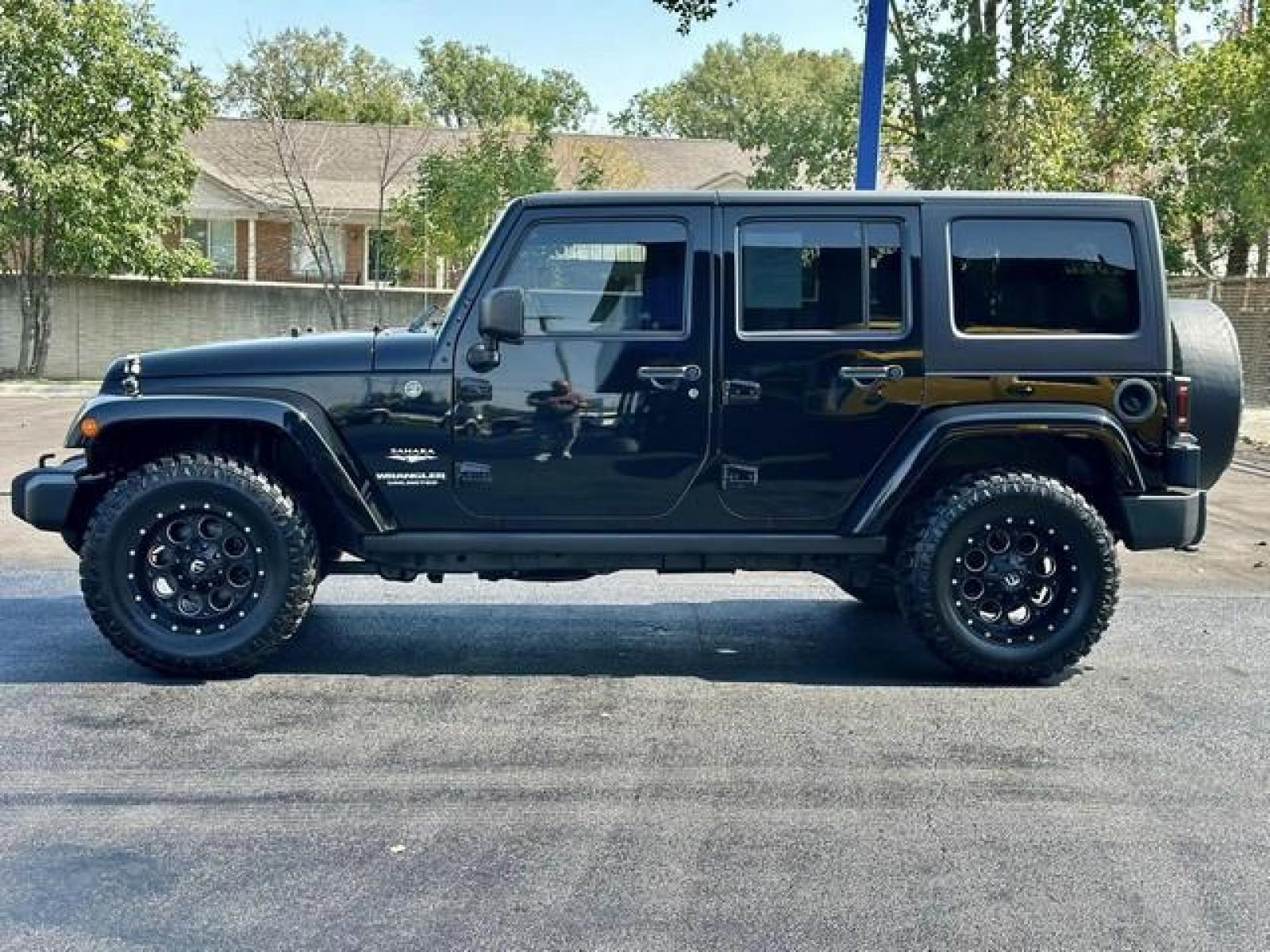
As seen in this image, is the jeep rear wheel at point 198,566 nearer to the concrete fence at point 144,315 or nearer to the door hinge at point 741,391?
the door hinge at point 741,391

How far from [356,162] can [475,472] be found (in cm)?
3407

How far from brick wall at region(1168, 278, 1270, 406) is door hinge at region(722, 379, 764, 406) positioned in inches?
640

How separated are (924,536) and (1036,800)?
1595mm

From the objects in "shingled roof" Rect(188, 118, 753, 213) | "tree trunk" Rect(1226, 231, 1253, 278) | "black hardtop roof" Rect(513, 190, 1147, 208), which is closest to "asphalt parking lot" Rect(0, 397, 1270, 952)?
"black hardtop roof" Rect(513, 190, 1147, 208)

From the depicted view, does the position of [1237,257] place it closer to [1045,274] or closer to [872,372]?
[1045,274]

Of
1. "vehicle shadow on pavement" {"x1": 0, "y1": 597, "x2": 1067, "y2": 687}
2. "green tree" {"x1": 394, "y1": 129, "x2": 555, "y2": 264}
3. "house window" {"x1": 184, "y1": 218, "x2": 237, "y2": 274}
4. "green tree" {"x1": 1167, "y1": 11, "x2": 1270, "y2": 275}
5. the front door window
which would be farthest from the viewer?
"house window" {"x1": 184, "y1": 218, "x2": 237, "y2": 274}

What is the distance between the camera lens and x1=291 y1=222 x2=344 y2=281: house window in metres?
36.5

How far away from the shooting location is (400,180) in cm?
3688

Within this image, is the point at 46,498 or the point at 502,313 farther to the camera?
the point at 46,498

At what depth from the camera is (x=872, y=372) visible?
5.99 m

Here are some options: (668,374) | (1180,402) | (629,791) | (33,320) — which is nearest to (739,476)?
(668,374)

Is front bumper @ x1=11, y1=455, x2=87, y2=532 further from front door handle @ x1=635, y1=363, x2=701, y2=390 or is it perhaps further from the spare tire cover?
the spare tire cover

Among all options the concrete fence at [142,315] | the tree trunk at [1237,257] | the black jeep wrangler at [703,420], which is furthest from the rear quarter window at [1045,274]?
the tree trunk at [1237,257]

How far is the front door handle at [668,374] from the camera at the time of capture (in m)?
5.96
